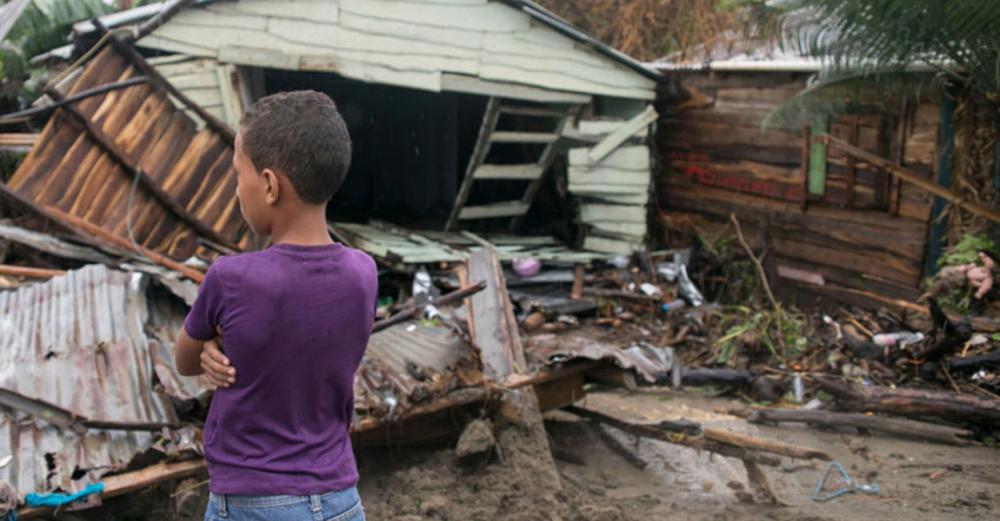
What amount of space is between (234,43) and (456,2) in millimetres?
2411

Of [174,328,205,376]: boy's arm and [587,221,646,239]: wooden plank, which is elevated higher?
[174,328,205,376]: boy's arm

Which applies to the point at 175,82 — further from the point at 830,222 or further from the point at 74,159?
the point at 830,222

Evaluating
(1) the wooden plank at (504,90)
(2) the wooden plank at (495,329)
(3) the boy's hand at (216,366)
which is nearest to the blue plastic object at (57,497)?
(3) the boy's hand at (216,366)

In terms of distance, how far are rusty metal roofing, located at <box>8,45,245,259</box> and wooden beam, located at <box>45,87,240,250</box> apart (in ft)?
0.06

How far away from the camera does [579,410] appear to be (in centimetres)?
718

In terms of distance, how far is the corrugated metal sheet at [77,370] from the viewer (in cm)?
441

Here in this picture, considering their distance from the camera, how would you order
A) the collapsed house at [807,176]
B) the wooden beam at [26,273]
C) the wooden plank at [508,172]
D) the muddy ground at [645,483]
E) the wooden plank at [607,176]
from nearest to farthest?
the muddy ground at [645,483] < the wooden beam at [26,273] < the collapsed house at [807,176] < the wooden plank at [508,172] < the wooden plank at [607,176]

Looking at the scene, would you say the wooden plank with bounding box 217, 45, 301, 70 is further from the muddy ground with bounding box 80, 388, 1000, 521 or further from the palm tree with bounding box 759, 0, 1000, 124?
the palm tree with bounding box 759, 0, 1000, 124

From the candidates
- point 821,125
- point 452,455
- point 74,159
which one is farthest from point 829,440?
point 74,159

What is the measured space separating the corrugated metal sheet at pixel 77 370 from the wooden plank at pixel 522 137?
6.07 metres

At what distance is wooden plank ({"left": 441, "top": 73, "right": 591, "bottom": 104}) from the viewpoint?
10594 millimetres

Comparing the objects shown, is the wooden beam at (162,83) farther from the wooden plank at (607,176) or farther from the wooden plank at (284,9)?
the wooden plank at (607,176)

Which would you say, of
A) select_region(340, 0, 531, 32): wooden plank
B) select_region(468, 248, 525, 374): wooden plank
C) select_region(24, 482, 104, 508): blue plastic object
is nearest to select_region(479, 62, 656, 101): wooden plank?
select_region(340, 0, 531, 32): wooden plank

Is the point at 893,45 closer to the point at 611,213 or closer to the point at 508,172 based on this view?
the point at 611,213
